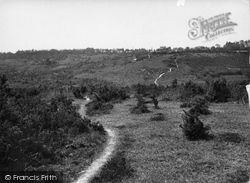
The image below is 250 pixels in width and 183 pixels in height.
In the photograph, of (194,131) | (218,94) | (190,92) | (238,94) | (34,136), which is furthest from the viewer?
(190,92)

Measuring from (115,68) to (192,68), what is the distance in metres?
24.8

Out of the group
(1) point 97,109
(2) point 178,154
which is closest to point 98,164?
(2) point 178,154

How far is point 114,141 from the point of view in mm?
16719

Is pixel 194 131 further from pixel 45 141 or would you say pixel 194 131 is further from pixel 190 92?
pixel 190 92

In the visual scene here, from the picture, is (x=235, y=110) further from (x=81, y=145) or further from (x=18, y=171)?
(x=18, y=171)

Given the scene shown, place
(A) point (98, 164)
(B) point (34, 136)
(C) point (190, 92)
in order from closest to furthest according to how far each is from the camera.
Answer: (A) point (98, 164) < (B) point (34, 136) < (C) point (190, 92)

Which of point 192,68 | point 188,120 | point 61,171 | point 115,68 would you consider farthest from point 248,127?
point 115,68

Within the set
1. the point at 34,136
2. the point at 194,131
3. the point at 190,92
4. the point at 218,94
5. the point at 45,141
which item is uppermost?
the point at 34,136

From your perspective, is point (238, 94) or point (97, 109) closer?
point (97, 109)

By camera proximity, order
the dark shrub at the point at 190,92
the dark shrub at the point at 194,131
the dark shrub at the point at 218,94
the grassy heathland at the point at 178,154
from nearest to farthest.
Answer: the grassy heathland at the point at 178,154, the dark shrub at the point at 194,131, the dark shrub at the point at 218,94, the dark shrub at the point at 190,92

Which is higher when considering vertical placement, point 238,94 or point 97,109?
point 238,94

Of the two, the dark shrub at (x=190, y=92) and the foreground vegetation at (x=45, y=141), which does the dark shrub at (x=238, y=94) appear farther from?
the foreground vegetation at (x=45, y=141)

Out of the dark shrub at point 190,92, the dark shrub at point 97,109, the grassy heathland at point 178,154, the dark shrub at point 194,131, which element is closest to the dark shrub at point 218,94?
the dark shrub at point 190,92

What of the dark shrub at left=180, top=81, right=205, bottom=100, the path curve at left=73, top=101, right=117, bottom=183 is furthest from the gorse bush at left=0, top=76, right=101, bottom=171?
the dark shrub at left=180, top=81, right=205, bottom=100
